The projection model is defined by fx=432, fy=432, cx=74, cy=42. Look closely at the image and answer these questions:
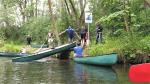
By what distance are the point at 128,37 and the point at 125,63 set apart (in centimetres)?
191

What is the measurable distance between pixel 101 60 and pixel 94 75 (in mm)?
3934

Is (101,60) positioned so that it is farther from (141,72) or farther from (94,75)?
(141,72)

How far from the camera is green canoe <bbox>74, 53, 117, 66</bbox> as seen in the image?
22755 mm

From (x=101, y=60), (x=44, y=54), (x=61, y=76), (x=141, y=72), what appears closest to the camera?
(x=141, y=72)

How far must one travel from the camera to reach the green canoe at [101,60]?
896 inches

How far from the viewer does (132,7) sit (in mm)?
28047

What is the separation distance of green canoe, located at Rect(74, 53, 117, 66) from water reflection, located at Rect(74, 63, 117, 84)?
0.32m

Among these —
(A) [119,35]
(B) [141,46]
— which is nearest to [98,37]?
(A) [119,35]

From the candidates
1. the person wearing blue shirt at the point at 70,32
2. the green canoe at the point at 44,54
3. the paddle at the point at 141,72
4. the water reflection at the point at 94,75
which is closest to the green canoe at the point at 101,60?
the water reflection at the point at 94,75

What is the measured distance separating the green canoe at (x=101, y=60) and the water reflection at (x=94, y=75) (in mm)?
323

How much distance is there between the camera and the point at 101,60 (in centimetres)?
2356

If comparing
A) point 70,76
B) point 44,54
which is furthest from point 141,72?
point 44,54

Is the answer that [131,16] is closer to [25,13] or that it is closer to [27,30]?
[27,30]

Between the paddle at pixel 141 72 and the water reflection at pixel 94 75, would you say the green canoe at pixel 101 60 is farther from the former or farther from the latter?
the paddle at pixel 141 72
